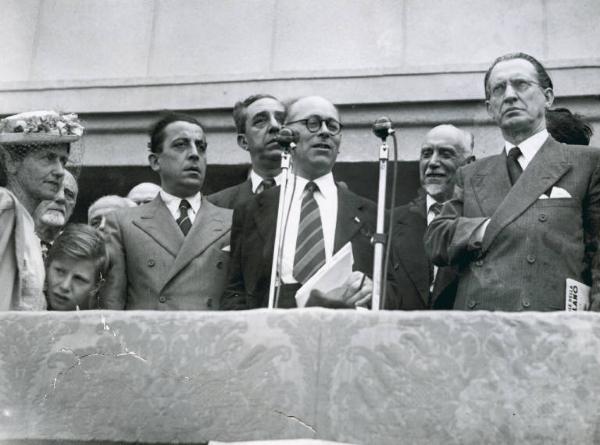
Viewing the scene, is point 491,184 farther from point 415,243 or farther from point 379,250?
point 379,250

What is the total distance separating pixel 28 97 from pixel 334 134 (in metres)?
3.73

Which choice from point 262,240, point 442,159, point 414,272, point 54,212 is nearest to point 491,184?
point 414,272

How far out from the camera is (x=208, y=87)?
7473 millimetres

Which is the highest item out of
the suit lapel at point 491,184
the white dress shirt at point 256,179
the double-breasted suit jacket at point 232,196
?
the white dress shirt at point 256,179

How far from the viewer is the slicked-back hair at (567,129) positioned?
4.92m

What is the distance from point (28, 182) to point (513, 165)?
2.05 m

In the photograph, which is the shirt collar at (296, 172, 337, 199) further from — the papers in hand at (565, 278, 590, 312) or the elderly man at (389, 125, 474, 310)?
the papers in hand at (565, 278, 590, 312)

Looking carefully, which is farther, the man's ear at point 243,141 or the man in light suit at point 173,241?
the man's ear at point 243,141

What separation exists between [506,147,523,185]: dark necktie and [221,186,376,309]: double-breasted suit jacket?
626 millimetres

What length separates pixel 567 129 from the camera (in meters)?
4.95

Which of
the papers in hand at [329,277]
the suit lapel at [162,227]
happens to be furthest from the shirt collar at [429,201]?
the papers in hand at [329,277]

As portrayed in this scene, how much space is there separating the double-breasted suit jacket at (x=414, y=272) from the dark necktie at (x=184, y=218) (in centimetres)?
94

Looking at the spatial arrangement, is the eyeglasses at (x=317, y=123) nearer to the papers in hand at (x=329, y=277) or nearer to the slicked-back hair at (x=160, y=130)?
A: the slicked-back hair at (x=160, y=130)

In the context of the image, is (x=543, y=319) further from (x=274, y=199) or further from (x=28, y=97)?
(x=28, y=97)
